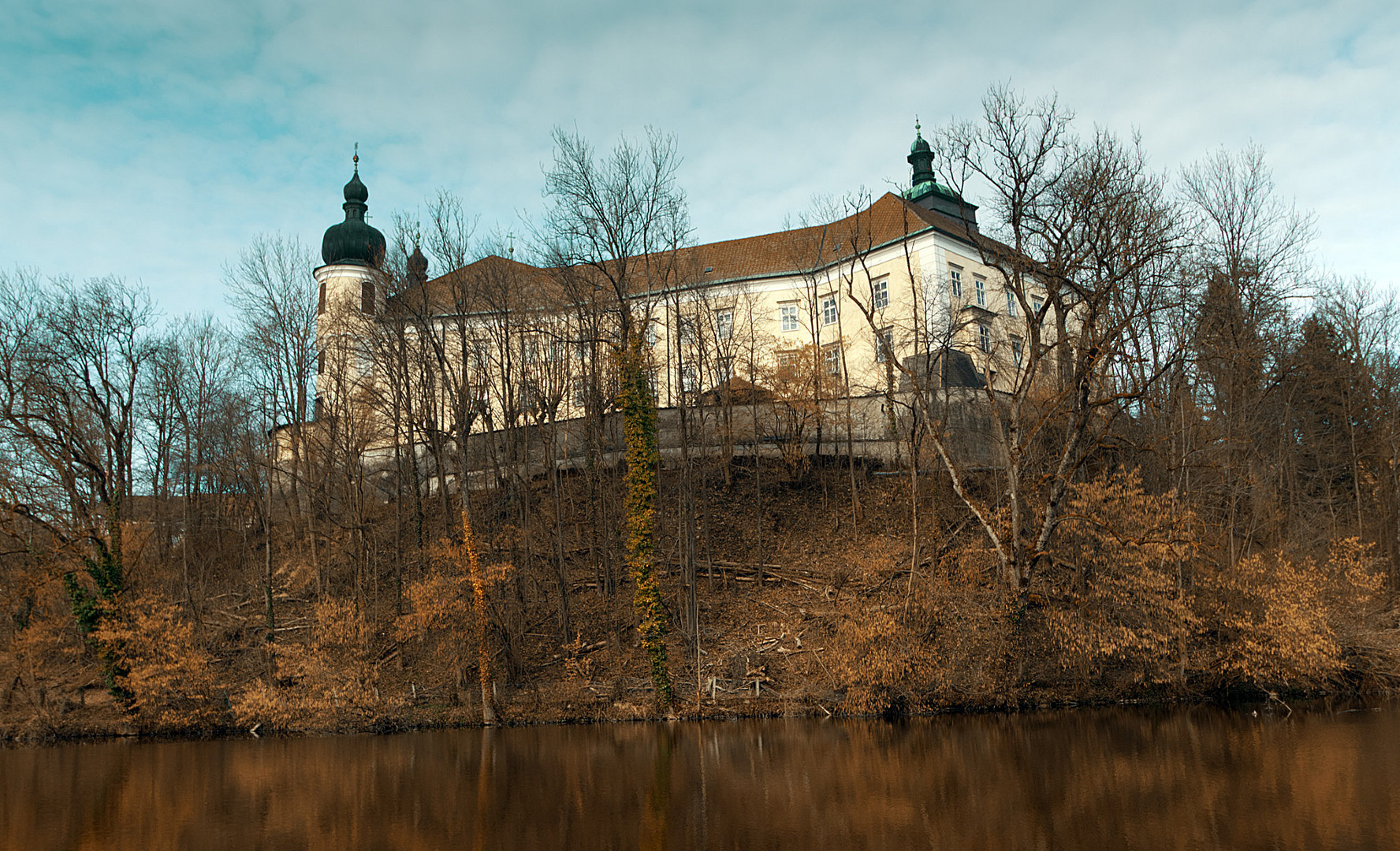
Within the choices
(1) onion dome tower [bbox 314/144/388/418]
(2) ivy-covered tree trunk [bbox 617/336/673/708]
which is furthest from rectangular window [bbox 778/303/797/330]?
(2) ivy-covered tree trunk [bbox 617/336/673/708]

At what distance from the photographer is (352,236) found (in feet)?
161

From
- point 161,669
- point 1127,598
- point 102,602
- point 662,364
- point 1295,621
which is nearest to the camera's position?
point 1295,621

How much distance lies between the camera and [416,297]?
97.3 feet

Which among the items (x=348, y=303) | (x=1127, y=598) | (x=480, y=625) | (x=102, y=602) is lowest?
(x=1127, y=598)

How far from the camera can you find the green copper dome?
161ft

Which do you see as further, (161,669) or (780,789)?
(161,669)

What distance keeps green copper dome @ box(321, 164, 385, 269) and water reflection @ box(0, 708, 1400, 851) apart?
33039 millimetres

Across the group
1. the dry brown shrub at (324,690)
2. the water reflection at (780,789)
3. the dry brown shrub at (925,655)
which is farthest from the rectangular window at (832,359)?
the dry brown shrub at (324,690)

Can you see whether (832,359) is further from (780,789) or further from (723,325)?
(780,789)

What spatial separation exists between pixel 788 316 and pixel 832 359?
9.54 m

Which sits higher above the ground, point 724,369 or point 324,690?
point 724,369

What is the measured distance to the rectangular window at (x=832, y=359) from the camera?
35241mm

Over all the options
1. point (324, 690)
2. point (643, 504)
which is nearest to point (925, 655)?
point (643, 504)

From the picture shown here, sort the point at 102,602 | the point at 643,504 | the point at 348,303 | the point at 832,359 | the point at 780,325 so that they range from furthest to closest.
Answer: the point at 780,325 < the point at 832,359 < the point at 348,303 < the point at 643,504 < the point at 102,602
